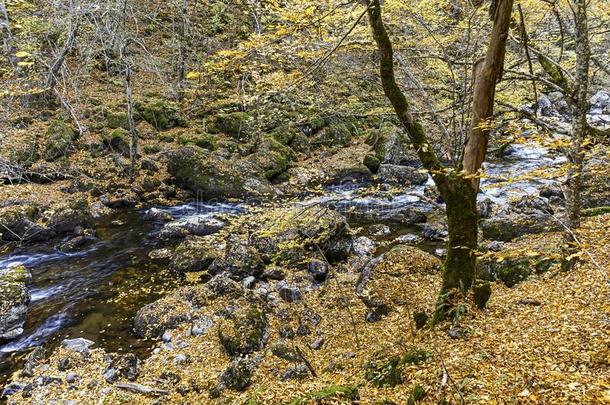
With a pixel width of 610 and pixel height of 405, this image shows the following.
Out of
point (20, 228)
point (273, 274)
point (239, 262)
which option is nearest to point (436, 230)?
point (273, 274)

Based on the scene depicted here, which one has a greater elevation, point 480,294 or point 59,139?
point 59,139

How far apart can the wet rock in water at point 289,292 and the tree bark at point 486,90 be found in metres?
5.50

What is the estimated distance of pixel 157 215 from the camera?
16.5 metres

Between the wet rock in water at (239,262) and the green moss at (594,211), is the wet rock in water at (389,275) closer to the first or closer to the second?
the wet rock in water at (239,262)

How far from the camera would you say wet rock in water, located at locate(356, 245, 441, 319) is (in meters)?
9.04

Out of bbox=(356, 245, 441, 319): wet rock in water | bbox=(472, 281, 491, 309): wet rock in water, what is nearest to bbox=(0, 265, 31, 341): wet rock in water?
bbox=(356, 245, 441, 319): wet rock in water

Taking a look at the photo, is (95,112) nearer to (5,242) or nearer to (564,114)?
(5,242)

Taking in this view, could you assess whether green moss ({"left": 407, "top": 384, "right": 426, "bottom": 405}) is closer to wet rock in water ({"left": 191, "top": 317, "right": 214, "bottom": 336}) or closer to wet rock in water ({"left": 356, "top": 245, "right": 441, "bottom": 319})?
wet rock in water ({"left": 356, "top": 245, "right": 441, "bottom": 319})

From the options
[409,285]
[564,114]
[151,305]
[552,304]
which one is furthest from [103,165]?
[564,114]

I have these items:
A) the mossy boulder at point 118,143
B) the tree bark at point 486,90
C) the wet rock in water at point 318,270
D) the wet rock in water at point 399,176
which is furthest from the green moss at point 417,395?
the mossy boulder at point 118,143

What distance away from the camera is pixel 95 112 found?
23266mm

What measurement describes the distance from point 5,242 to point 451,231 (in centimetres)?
1485

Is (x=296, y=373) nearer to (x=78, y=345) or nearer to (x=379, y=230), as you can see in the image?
(x=78, y=345)

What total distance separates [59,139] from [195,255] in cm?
1297
